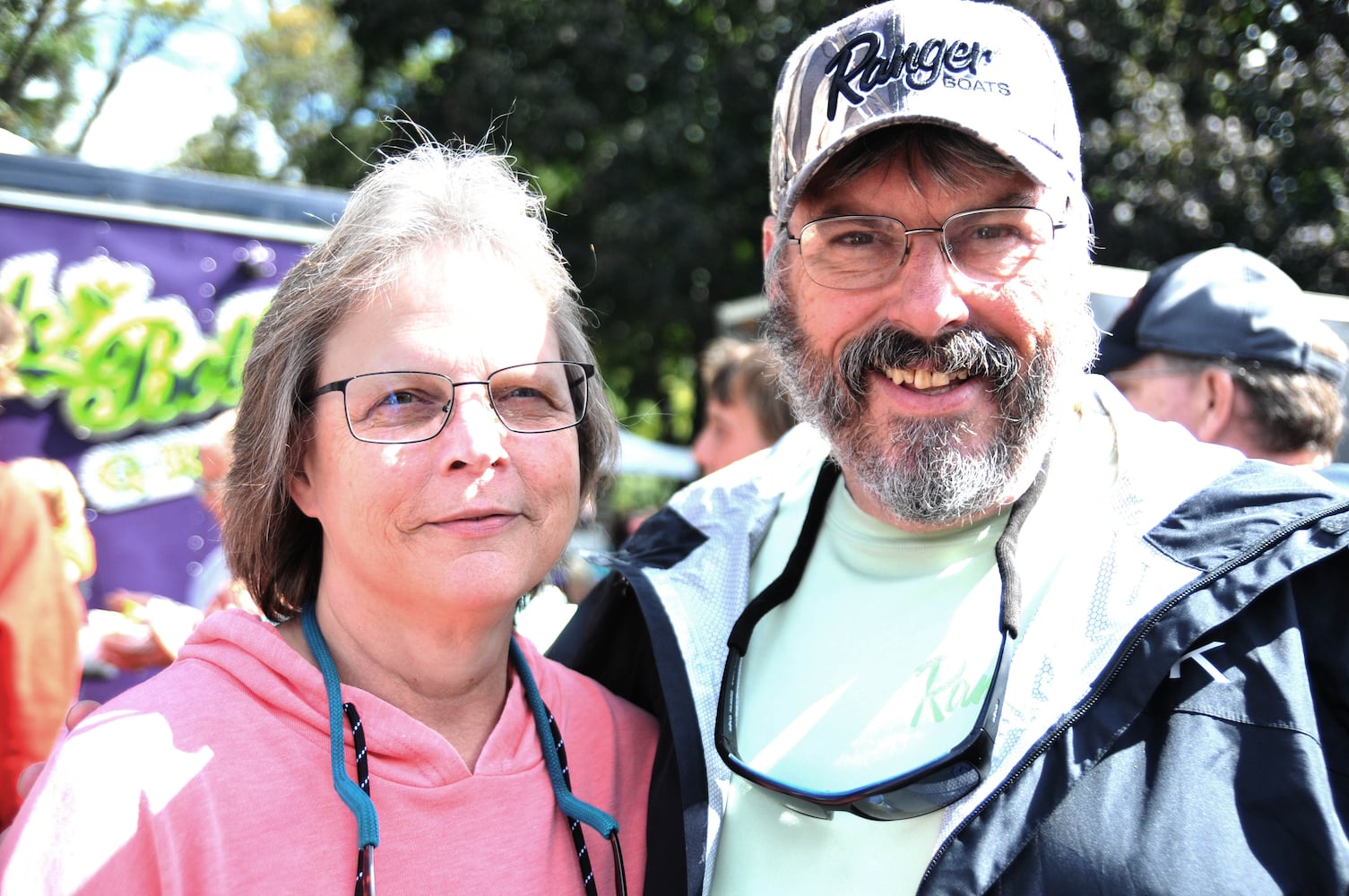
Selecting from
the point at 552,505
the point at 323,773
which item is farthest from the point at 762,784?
the point at 323,773

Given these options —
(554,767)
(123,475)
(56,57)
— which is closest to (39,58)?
(56,57)

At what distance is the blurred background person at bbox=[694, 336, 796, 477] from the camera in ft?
15.2

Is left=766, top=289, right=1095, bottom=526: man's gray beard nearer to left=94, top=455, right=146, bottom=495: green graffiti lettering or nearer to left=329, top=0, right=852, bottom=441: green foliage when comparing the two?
left=94, top=455, right=146, bottom=495: green graffiti lettering

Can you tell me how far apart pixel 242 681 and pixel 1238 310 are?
2816mm

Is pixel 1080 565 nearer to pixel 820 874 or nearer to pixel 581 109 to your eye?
pixel 820 874

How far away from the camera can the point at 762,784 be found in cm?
171

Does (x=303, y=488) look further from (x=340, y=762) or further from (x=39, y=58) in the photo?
(x=39, y=58)

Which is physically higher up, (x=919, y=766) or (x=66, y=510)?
(x=66, y=510)

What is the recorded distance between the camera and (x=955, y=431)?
1888 mm

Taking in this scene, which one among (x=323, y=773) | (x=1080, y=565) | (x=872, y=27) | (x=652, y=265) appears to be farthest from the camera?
(x=652, y=265)

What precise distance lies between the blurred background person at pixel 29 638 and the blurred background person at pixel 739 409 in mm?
2592

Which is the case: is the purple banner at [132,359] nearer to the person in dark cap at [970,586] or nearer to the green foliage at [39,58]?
the green foliage at [39,58]

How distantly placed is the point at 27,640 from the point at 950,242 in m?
2.77

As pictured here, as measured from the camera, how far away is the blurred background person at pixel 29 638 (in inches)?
120
